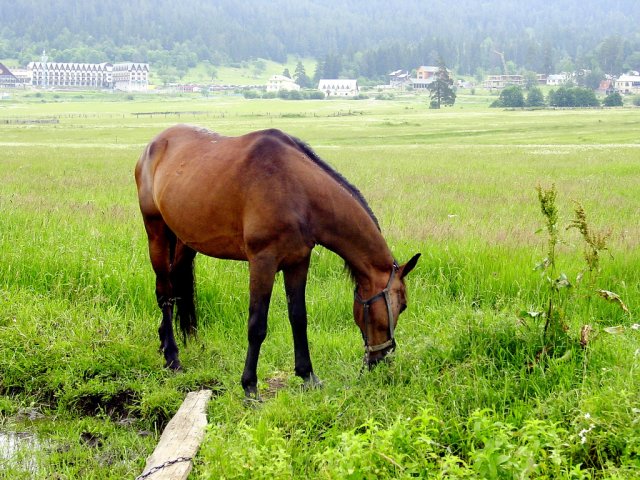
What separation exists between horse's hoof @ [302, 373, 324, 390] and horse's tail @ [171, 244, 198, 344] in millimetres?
1906

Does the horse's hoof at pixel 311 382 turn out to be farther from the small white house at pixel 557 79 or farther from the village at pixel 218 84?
the small white house at pixel 557 79

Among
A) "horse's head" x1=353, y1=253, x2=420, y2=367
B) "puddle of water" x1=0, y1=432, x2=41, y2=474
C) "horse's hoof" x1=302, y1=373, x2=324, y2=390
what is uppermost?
"horse's head" x1=353, y1=253, x2=420, y2=367

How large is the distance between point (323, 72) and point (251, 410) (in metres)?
177

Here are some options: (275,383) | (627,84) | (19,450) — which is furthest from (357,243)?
(627,84)

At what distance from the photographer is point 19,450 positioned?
5316 mm

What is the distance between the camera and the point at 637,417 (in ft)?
14.6

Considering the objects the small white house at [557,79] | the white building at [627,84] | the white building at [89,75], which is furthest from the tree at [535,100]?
the white building at [89,75]

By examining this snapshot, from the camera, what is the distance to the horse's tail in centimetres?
747

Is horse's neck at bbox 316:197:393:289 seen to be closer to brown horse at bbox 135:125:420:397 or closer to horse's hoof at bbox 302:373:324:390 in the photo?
brown horse at bbox 135:125:420:397

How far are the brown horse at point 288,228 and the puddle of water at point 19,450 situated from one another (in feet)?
5.50

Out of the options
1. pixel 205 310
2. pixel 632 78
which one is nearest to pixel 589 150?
pixel 205 310

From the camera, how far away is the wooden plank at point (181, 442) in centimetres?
471

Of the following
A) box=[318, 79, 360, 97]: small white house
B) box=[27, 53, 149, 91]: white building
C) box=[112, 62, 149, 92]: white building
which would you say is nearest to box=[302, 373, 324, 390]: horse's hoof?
box=[318, 79, 360, 97]: small white house

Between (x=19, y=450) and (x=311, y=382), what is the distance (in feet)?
7.44
